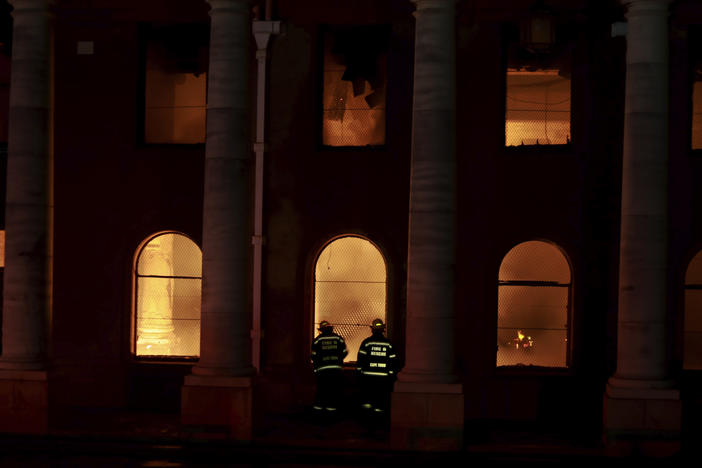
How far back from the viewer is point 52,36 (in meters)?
16.5

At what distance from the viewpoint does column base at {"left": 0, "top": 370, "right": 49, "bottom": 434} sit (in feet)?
52.9

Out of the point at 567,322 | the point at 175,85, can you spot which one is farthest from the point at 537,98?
the point at 175,85

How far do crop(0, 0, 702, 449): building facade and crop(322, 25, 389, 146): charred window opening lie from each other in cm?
4

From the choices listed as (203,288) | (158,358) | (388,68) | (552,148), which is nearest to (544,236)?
(552,148)

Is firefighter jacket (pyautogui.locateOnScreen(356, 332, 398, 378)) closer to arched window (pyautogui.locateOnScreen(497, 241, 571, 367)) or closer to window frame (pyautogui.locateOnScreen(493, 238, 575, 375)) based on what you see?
window frame (pyautogui.locateOnScreen(493, 238, 575, 375))

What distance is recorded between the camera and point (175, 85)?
18.7 metres

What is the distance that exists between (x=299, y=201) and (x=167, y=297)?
10.0 ft

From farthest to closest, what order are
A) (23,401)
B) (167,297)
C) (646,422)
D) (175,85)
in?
(175,85), (167,297), (23,401), (646,422)

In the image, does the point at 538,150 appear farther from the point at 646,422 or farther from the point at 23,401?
the point at 23,401

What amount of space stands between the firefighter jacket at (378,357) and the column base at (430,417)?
1171 mm

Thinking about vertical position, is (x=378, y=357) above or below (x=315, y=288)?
below

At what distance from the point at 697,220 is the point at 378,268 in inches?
223

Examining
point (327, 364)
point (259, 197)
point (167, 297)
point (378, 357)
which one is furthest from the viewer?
point (167, 297)

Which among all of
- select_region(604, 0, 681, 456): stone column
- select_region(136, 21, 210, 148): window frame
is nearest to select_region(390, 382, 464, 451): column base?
select_region(604, 0, 681, 456): stone column
